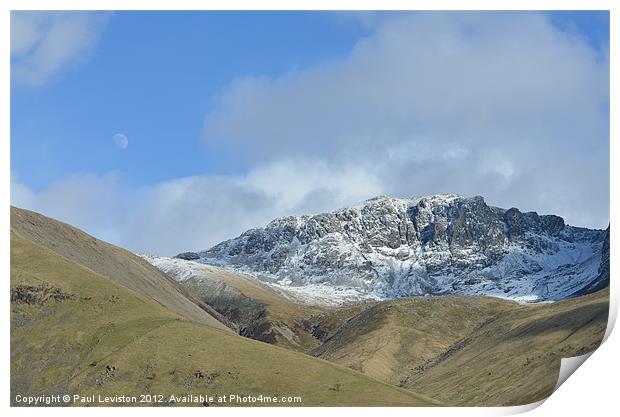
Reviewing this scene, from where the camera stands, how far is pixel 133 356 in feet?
490

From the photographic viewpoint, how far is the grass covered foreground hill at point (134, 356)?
138 metres

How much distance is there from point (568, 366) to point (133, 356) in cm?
9355

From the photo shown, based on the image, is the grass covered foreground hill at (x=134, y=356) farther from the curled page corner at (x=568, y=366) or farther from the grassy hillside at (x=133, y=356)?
the curled page corner at (x=568, y=366)

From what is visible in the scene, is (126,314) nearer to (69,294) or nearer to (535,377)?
(69,294)

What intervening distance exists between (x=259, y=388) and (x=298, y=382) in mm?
7191

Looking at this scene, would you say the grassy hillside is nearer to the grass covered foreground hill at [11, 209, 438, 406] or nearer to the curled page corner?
the grass covered foreground hill at [11, 209, 438, 406]

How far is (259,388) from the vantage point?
138 meters

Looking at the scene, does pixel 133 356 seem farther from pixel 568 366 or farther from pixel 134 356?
pixel 568 366

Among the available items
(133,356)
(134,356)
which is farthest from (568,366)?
(133,356)

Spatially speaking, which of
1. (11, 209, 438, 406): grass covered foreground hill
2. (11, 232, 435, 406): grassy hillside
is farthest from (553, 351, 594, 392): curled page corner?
(11, 232, 435, 406): grassy hillside

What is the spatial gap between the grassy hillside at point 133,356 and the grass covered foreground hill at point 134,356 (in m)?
0.20

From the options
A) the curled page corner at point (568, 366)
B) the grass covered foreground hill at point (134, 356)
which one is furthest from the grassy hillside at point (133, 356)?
the curled page corner at point (568, 366)
